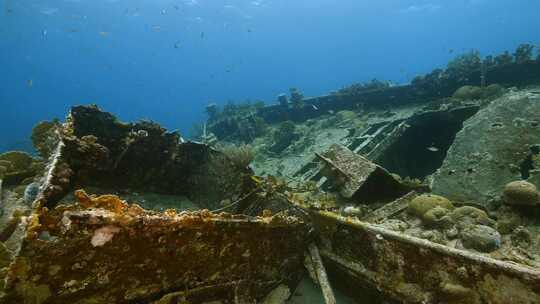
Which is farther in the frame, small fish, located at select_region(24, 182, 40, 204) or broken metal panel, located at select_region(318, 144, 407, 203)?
broken metal panel, located at select_region(318, 144, 407, 203)

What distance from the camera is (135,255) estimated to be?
8.28ft

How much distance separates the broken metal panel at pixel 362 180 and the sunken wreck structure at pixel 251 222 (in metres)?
0.02

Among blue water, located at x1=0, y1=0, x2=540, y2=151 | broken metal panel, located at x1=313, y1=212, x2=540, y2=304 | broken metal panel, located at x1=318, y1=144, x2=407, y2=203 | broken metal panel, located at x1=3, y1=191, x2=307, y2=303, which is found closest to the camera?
broken metal panel, located at x1=3, y1=191, x2=307, y2=303

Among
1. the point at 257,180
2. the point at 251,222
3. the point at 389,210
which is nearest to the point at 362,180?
the point at 389,210

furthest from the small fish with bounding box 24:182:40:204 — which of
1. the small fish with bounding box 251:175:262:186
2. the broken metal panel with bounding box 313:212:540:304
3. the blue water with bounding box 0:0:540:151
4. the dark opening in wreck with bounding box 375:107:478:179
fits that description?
the blue water with bounding box 0:0:540:151

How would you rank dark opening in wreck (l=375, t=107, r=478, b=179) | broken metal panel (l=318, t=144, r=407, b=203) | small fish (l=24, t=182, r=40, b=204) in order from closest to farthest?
small fish (l=24, t=182, r=40, b=204) < broken metal panel (l=318, t=144, r=407, b=203) < dark opening in wreck (l=375, t=107, r=478, b=179)

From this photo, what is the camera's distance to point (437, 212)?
166 inches

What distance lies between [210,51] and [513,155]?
154 metres

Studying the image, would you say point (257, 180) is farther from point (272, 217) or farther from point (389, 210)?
point (389, 210)

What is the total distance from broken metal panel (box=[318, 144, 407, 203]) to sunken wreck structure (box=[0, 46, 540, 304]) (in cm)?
2

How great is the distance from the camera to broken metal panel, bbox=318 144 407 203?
204 inches

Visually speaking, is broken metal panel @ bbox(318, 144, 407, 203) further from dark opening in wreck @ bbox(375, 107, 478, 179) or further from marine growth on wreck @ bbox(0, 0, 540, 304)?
dark opening in wreck @ bbox(375, 107, 478, 179)

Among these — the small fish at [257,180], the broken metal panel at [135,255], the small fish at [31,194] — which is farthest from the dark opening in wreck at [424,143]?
the small fish at [31,194]

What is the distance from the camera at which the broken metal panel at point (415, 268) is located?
2.63 metres
